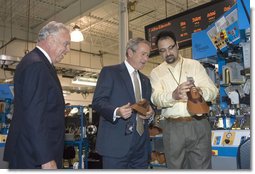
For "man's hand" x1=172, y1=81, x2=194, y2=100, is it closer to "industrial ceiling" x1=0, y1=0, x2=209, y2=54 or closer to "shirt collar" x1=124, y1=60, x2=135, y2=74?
"shirt collar" x1=124, y1=60, x2=135, y2=74

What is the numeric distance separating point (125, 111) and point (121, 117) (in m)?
0.14

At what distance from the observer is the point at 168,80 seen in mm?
2760

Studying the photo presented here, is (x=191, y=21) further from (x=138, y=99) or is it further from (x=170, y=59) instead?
(x=138, y=99)

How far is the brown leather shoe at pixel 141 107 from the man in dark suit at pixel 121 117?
4 centimetres

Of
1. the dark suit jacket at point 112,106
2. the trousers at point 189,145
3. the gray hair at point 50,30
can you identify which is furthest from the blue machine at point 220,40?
the gray hair at point 50,30

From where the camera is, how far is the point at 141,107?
2.38 m

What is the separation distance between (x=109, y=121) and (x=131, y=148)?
270 millimetres

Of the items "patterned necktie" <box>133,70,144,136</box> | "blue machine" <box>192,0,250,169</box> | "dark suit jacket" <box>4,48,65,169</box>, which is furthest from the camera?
"blue machine" <box>192,0,250,169</box>

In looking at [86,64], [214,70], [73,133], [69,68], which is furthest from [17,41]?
[214,70]

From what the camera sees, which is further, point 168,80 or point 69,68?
point 69,68

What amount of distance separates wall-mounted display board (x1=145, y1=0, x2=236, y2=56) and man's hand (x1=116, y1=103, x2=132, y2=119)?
12.8 feet

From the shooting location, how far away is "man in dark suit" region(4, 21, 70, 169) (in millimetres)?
1854

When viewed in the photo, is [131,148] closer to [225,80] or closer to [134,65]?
[134,65]

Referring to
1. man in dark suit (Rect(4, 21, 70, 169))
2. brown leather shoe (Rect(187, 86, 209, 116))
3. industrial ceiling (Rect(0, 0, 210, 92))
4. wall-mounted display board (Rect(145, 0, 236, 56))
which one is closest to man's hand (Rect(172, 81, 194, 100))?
brown leather shoe (Rect(187, 86, 209, 116))
